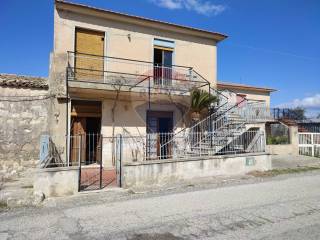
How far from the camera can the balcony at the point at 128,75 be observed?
12234 mm

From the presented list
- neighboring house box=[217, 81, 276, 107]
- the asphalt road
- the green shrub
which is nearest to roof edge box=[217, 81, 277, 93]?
neighboring house box=[217, 81, 276, 107]

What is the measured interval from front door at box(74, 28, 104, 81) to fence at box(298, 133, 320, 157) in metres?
13.5

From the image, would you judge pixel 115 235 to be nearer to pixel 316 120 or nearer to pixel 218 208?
pixel 218 208

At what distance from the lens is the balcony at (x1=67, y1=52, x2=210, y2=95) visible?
40.1 feet

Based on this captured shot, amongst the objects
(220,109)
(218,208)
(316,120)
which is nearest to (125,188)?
(218,208)

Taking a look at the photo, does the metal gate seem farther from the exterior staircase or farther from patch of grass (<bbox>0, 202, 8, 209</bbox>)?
the exterior staircase

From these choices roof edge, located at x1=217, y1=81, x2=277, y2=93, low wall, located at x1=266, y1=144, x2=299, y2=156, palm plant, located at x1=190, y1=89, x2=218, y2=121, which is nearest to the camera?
palm plant, located at x1=190, y1=89, x2=218, y2=121

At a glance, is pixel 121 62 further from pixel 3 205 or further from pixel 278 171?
pixel 278 171

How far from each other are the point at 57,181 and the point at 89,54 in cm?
660

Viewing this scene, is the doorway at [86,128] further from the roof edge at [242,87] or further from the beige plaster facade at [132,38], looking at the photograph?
the roof edge at [242,87]

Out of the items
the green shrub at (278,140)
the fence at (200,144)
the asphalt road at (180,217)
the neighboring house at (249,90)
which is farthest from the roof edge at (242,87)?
the asphalt road at (180,217)

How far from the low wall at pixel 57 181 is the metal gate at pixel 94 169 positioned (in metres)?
0.46

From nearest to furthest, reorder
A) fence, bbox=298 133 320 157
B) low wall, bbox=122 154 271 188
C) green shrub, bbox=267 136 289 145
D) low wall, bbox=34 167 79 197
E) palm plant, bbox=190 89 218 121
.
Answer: low wall, bbox=34 167 79 197, low wall, bbox=122 154 271 188, palm plant, bbox=190 89 218 121, fence, bbox=298 133 320 157, green shrub, bbox=267 136 289 145

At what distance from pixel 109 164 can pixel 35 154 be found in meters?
3.17
